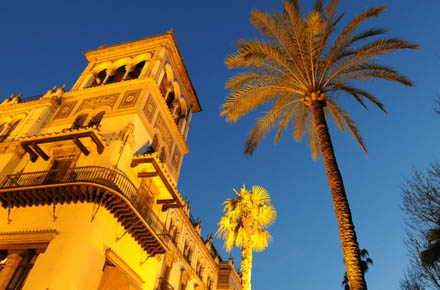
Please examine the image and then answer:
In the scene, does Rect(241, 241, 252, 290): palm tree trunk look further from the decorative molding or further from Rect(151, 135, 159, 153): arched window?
the decorative molding

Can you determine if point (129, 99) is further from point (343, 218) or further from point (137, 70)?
point (343, 218)

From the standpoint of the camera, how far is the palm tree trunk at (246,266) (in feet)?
62.2

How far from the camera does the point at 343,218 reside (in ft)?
32.7

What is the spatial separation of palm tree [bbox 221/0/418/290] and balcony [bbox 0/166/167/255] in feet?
20.5

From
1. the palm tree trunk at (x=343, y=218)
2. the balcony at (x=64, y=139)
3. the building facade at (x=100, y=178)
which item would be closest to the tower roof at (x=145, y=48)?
the building facade at (x=100, y=178)

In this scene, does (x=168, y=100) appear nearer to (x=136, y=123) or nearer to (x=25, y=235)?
(x=136, y=123)

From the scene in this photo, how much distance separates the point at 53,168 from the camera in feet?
57.7

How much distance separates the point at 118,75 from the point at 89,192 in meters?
12.9

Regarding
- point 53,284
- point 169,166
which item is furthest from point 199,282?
point 53,284

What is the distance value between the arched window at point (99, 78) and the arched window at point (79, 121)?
411cm

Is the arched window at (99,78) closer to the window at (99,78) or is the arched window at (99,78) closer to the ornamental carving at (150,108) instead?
the window at (99,78)

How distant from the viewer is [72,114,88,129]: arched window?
2021 cm

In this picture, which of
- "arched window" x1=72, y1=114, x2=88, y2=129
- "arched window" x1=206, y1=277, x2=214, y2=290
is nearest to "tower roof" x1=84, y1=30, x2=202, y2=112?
"arched window" x1=72, y1=114, x2=88, y2=129

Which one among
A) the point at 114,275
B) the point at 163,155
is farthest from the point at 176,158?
the point at 114,275
